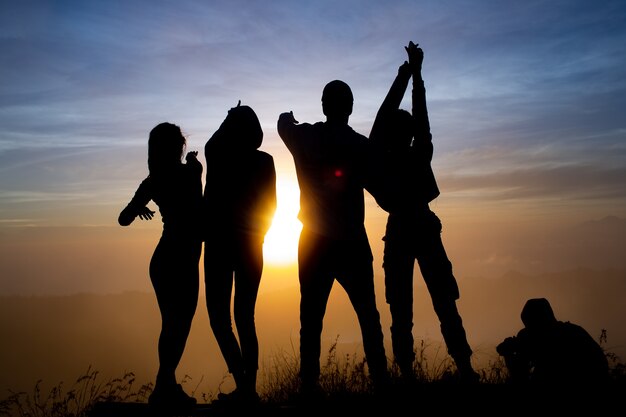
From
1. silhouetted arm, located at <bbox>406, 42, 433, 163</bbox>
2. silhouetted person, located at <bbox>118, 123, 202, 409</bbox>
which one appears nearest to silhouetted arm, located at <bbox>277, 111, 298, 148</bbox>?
silhouetted person, located at <bbox>118, 123, 202, 409</bbox>

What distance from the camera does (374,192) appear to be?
4.98 metres

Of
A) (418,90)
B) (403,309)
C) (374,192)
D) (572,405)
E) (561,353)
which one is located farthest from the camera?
(403,309)

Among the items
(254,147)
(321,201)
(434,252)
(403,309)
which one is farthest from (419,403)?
(254,147)

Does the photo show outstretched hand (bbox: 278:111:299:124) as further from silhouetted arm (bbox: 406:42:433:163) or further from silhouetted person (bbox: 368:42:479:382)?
silhouetted arm (bbox: 406:42:433:163)

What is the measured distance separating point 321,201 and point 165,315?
73.4 inches

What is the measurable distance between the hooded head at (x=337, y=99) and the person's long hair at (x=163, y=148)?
58.2 inches

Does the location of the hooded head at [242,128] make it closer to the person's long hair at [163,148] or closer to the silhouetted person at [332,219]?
the silhouetted person at [332,219]

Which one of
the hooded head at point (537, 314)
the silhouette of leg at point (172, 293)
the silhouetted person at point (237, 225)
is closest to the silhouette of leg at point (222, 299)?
the silhouetted person at point (237, 225)

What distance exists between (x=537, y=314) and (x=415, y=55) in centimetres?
279

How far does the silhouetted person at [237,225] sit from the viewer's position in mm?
4980

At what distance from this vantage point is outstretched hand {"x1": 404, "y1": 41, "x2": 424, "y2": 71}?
536cm

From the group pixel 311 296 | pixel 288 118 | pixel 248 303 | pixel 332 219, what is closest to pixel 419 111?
pixel 288 118

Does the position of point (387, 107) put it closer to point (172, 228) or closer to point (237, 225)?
point (237, 225)

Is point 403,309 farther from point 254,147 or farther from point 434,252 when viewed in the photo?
point 254,147
